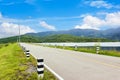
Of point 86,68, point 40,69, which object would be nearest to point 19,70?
point 40,69

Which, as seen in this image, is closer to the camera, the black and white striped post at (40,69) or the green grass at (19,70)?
the black and white striped post at (40,69)

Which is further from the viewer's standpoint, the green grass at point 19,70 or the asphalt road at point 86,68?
the green grass at point 19,70

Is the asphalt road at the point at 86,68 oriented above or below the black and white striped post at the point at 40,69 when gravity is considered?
below

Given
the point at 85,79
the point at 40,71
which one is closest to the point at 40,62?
the point at 40,71

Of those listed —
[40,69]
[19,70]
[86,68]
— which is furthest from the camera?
[19,70]

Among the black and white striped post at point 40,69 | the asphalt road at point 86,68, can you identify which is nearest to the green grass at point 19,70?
the black and white striped post at point 40,69

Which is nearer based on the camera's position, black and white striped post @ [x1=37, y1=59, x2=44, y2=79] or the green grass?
black and white striped post @ [x1=37, y1=59, x2=44, y2=79]

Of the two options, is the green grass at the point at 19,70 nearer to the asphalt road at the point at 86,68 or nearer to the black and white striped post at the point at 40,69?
the black and white striped post at the point at 40,69

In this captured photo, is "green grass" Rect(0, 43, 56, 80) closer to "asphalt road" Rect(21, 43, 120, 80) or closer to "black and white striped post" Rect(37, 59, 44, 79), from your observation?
"black and white striped post" Rect(37, 59, 44, 79)

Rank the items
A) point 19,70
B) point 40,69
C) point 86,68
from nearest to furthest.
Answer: point 40,69
point 86,68
point 19,70

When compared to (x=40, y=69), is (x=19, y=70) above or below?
below

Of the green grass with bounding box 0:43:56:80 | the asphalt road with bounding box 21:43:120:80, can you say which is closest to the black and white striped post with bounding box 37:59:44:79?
the green grass with bounding box 0:43:56:80

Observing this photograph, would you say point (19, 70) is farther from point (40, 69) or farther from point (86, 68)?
point (86, 68)

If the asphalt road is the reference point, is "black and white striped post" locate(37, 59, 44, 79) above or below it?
above
